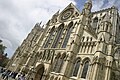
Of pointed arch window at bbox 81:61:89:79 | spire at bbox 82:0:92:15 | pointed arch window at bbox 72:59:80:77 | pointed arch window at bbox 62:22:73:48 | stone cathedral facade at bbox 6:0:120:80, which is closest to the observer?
stone cathedral facade at bbox 6:0:120:80

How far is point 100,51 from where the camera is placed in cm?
2164

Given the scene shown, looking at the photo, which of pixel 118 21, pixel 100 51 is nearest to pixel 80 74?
pixel 100 51

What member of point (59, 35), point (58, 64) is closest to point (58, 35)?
point (59, 35)

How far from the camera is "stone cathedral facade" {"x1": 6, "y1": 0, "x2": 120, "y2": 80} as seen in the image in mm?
22078

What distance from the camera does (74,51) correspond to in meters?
25.5

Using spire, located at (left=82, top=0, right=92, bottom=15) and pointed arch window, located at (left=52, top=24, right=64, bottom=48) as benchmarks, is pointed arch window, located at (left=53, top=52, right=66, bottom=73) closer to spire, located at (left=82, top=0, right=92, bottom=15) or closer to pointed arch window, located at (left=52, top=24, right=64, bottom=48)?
pointed arch window, located at (left=52, top=24, right=64, bottom=48)

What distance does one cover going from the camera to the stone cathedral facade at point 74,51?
72.4 feet

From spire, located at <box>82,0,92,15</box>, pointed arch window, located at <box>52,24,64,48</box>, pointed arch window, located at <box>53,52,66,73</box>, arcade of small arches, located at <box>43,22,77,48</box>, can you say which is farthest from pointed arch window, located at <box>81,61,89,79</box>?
spire, located at <box>82,0,92,15</box>

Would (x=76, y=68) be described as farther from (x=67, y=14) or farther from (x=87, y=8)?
(x=67, y=14)

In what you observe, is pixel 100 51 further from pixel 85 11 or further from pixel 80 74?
pixel 85 11

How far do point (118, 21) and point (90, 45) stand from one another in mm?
20522

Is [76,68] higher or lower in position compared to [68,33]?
lower

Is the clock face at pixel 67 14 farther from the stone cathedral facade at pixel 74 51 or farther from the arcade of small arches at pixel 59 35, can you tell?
the arcade of small arches at pixel 59 35

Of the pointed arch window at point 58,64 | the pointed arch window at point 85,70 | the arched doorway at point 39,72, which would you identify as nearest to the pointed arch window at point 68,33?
the pointed arch window at point 58,64
